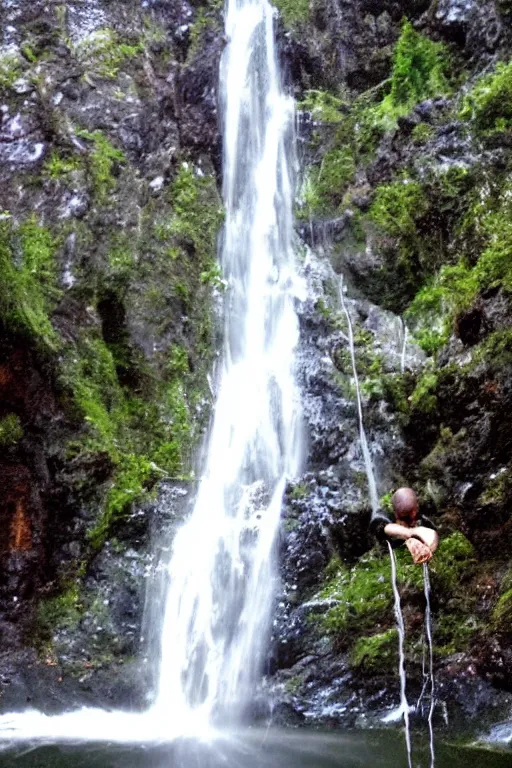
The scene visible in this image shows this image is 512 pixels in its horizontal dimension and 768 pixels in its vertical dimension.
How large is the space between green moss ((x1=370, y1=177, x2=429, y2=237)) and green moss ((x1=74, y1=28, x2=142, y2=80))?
4.49 m

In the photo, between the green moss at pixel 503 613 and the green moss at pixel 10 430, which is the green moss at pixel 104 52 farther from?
the green moss at pixel 503 613

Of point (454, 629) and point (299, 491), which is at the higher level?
point (299, 491)

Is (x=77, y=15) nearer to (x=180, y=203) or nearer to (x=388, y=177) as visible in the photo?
(x=180, y=203)

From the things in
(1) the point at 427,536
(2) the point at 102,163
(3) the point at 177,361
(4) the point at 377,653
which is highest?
(2) the point at 102,163

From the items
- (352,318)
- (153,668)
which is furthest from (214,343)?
(153,668)

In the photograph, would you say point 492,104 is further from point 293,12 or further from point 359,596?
point 359,596

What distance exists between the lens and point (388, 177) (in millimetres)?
10812

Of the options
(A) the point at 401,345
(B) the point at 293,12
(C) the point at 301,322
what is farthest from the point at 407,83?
(A) the point at 401,345

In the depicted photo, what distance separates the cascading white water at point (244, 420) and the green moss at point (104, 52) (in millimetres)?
1720

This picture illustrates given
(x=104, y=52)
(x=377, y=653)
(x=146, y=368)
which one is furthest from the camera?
(x=104, y=52)

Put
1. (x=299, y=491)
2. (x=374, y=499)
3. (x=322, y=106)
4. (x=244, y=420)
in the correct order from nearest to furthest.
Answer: (x=374, y=499), (x=299, y=491), (x=244, y=420), (x=322, y=106)

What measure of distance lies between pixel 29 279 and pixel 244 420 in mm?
3115

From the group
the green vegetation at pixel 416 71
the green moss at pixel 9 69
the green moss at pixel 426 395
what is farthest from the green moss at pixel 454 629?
the green moss at pixel 9 69

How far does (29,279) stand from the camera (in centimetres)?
890
